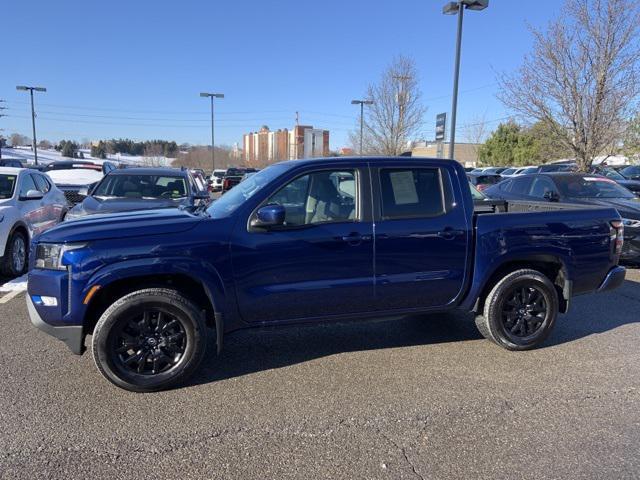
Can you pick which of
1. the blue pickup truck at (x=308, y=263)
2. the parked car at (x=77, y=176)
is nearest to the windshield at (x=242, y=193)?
the blue pickup truck at (x=308, y=263)

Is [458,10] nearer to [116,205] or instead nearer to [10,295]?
[116,205]

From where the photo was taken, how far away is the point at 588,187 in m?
8.91

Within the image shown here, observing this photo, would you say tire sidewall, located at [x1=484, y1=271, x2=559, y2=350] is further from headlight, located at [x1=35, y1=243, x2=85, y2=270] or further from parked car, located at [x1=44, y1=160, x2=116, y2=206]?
parked car, located at [x1=44, y1=160, x2=116, y2=206]

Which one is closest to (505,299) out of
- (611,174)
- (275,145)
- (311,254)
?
(311,254)

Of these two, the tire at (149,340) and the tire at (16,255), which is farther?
the tire at (16,255)

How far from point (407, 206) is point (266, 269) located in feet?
4.58

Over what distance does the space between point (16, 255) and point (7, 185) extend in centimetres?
125

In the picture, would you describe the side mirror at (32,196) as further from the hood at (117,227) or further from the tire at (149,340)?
the tire at (149,340)

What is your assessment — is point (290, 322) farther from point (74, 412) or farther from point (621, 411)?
point (621, 411)

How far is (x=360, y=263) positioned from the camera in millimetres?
4012

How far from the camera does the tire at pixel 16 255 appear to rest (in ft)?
22.7

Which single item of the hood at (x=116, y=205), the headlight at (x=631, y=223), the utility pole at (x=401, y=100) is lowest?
the headlight at (x=631, y=223)

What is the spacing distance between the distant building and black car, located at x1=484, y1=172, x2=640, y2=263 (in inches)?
1556

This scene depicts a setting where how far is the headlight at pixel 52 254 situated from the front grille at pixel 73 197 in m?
6.81
